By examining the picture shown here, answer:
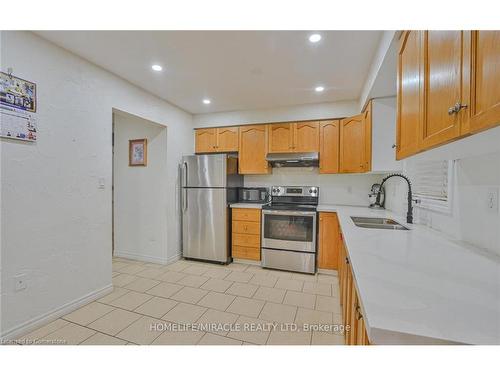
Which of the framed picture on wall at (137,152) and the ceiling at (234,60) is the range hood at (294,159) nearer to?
the ceiling at (234,60)

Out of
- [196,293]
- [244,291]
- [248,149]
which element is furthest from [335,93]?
[196,293]

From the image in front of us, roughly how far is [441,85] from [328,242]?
7.88ft

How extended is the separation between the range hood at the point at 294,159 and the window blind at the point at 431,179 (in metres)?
1.29

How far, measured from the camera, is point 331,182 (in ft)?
→ 11.7

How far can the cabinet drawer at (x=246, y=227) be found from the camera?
131 inches

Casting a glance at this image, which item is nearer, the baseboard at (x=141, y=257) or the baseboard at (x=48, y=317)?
the baseboard at (x=48, y=317)

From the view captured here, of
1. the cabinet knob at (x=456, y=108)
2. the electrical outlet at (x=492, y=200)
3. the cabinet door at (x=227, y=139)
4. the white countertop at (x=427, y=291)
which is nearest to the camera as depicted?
the white countertop at (x=427, y=291)

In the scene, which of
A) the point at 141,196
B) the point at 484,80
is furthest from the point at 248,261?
the point at 484,80

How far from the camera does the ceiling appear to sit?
182 cm

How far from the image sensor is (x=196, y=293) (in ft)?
8.14

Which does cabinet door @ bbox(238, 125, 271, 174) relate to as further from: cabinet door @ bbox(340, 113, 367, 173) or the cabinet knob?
the cabinet knob

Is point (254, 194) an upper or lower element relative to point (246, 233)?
upper

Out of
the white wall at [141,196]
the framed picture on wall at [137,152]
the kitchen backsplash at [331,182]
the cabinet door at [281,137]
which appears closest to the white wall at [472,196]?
the kitchen backsplash at [331,182]

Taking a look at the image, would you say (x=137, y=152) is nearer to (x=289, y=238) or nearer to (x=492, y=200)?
Result: (x=289, y=238)
